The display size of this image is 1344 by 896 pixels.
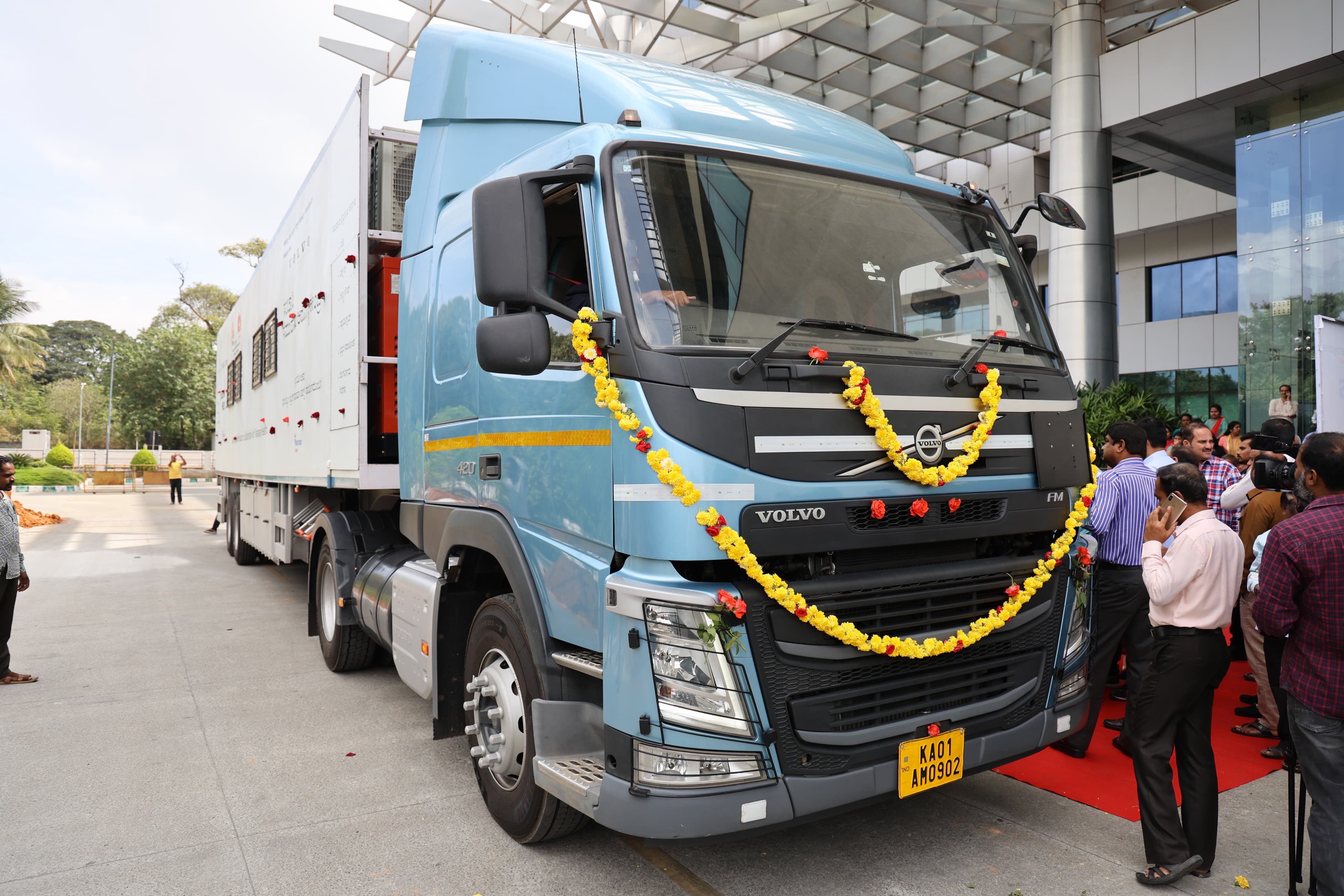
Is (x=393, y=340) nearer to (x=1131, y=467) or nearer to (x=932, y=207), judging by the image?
(x=932, y=207)

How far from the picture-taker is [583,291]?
3156 millimetres

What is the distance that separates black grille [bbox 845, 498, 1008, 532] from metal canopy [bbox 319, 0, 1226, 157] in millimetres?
12881

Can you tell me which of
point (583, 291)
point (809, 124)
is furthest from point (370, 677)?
point (809, 124)

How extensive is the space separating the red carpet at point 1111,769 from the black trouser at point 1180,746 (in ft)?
1.77

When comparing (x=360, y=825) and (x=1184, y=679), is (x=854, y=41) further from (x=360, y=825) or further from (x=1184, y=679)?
(x=360, y=825)

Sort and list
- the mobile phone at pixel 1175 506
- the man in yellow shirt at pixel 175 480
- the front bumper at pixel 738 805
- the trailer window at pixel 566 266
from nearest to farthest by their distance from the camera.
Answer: the front bumper at pixel 738 805 → the trailer window at pixel 566 266 → the mobile phone at pixel 1175 506 → the man in yellow shirt at pixel 175 480

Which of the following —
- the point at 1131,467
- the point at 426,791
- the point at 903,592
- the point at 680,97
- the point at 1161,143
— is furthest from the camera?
the point at 1161,143

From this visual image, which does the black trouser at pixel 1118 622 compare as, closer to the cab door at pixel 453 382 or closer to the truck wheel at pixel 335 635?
the cab door at pixel 453 382

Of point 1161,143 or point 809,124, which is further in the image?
point 1161,143

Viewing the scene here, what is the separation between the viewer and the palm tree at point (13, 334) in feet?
131

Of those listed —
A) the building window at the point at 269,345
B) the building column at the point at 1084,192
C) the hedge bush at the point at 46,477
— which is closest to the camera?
the building window at the point at 269,345

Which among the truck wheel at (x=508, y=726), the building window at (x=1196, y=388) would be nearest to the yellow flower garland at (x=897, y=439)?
the truck wheel at (x=508, y=726)


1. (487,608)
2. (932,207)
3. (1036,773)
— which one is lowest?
(1036,773)

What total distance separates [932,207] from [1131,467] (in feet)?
6.48
